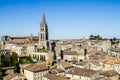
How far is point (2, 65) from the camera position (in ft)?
211

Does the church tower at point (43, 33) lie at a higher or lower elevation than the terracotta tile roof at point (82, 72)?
higher

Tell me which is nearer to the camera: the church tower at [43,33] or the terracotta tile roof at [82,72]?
the terracotta tile roof at [82,72]

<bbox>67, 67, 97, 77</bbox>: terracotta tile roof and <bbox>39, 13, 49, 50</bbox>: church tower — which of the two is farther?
<bbox>39, 13, 49, 50</bbox>: church tower

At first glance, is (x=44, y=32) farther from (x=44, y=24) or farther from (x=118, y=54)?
(x=118, y=54)

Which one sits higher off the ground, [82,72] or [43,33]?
[43,33]

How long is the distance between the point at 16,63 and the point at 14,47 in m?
27.3

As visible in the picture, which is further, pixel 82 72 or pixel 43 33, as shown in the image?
pixel 43 33

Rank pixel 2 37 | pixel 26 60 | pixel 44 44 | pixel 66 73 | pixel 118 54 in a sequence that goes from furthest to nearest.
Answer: pixel 2 37
pixel 44 44
pixel 118 54
pixel 26 60
pixel 66 73

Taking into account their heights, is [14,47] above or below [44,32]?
below

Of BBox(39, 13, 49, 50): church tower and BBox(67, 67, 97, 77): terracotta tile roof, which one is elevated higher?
BBox(39, 13, 49, 50): church tower

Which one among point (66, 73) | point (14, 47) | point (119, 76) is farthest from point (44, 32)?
point (119, 76)

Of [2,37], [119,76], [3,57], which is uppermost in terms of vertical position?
[2,37]

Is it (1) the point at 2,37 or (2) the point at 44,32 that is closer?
(2) the point at 44,32

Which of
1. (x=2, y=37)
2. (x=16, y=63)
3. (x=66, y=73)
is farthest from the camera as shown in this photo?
(x=2, y=37)
